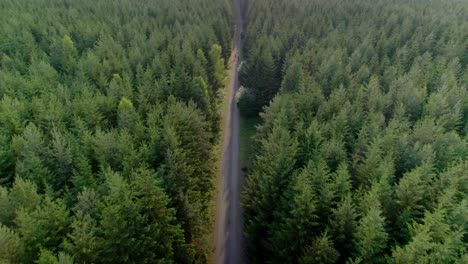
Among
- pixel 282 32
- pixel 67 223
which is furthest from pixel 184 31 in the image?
pixel 67 223

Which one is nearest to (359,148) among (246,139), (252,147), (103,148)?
(252,147)

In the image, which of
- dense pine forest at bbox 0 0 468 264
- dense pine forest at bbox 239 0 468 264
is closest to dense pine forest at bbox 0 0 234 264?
dense pine forest at bbox 0 0 468 264

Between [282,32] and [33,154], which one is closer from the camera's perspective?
[33,154]

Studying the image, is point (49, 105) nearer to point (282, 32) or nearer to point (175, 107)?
point (175, 107)

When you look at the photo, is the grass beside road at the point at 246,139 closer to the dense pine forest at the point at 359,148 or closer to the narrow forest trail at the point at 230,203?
the narrow forest trail at the point at 230,203

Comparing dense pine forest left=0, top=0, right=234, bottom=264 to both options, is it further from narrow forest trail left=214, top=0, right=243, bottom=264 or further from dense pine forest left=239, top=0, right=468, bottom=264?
dense pine forest left=239, top=0, right=468, bottom=264
